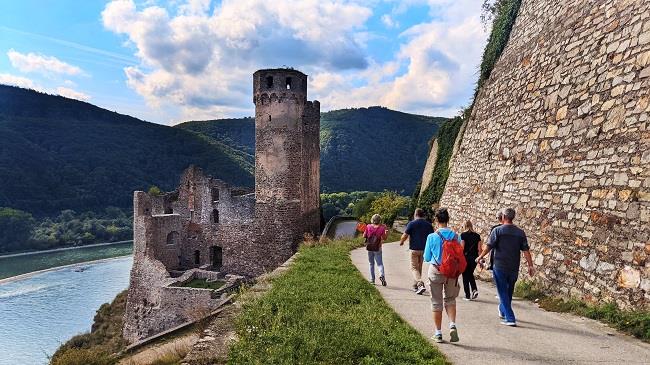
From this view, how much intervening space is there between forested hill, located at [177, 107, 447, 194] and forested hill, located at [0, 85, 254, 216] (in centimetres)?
1314

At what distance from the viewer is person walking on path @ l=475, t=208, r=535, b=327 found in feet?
20.9

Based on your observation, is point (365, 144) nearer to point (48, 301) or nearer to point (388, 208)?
point (48, 301)

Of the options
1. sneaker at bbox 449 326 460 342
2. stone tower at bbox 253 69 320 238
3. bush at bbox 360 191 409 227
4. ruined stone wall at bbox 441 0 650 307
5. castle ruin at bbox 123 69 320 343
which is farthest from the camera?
bush at bbox 360 191 409 227

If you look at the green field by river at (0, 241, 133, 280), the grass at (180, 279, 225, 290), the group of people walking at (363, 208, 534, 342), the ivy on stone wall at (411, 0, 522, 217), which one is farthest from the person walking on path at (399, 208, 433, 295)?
the green field by river at (0, 241, 133, 280)

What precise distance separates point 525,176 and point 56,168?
100242 millimetres

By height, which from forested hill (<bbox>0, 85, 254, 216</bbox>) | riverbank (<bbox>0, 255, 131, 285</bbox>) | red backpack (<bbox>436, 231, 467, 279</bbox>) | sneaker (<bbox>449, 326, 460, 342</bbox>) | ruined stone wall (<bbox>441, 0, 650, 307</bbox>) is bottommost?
riverbank (<bbox>0, 255, 131, 285</bbox>)

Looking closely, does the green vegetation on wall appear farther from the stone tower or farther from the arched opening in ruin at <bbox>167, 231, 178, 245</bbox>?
the arched opening in ruin at <bbox>167, 231, 178, 245</bbox>

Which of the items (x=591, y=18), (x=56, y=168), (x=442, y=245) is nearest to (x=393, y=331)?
(x=442, y=245)

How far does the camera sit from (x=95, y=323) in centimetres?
3164

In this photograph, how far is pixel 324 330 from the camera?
5.47 meters

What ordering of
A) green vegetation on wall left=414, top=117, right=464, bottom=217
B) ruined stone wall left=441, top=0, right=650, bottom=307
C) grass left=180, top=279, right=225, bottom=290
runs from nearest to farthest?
1. ruined stone wall left=441, top=0, right=650, bottom=307
2. green vegetation on wall left=414, top=117, right=464, bottom=217
3. grass left=180, top=279, right=225, bottom=290

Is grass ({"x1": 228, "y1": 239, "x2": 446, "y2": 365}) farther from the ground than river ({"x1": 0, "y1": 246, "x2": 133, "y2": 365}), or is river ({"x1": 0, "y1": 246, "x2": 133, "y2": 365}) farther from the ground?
grass ({"x1": 228, "y1": 239, "x2": 446, "y2": 365})

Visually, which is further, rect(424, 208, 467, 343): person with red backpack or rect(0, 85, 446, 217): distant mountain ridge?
rect(0, 85, 446, 217): distant mountain ridge

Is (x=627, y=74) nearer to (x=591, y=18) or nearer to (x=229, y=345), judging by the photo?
(x=591, y=18)
